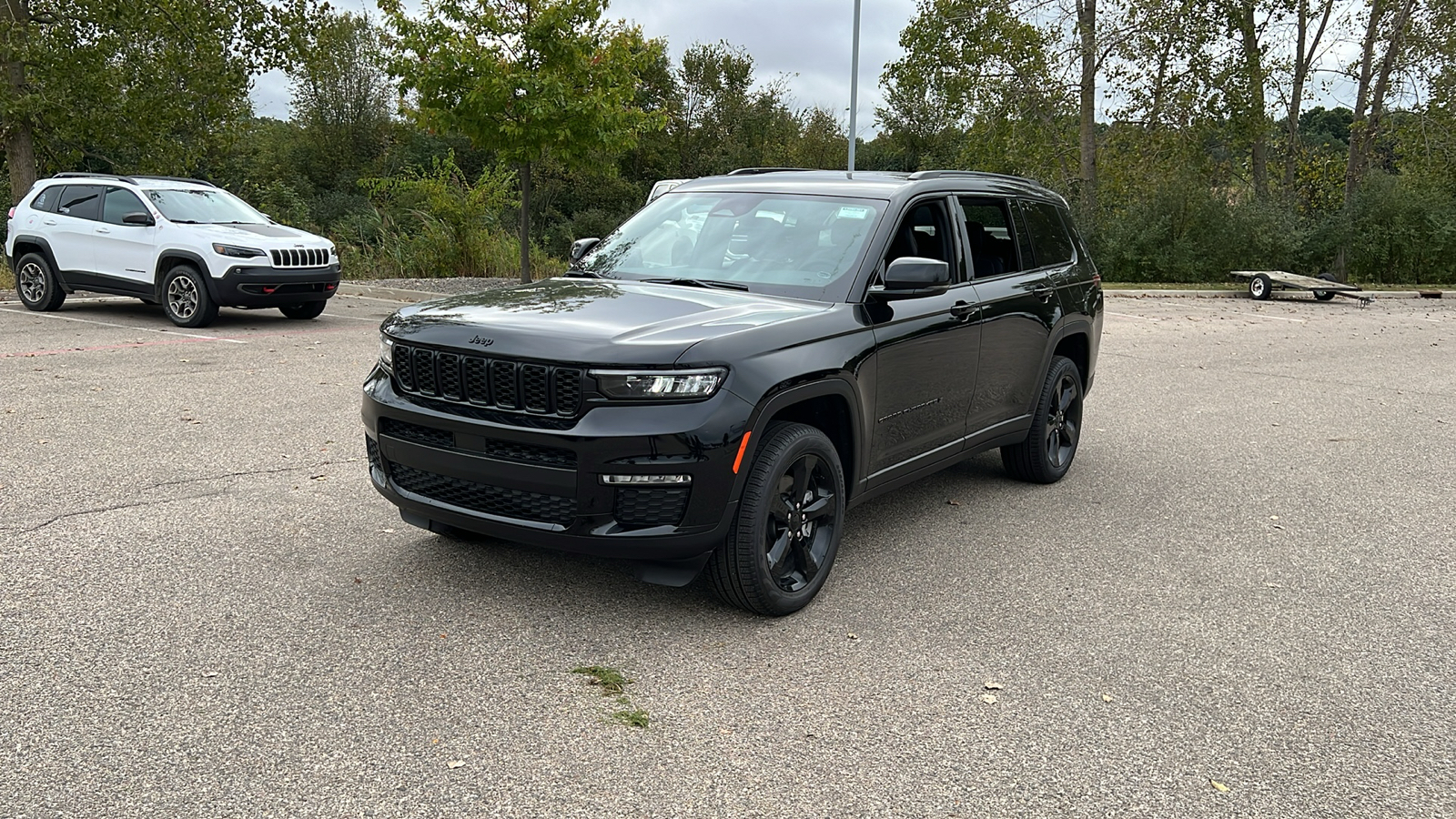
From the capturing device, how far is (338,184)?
52.8 m

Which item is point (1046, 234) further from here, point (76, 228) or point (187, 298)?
point (76, 228)

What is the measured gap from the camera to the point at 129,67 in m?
24.6

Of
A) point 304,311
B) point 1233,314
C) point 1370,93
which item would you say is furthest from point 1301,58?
point 304,311

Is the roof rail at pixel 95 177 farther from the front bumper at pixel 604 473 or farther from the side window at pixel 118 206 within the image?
the front bumper at pixel 604 473

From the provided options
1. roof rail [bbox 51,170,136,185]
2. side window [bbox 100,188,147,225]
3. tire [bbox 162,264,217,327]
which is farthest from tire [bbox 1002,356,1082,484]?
roof rail [bbox 51,170,136,185]

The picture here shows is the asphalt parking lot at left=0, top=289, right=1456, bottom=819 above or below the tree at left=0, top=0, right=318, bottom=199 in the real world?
below

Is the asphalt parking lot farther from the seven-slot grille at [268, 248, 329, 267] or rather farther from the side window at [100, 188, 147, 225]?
the side window at [100, 188, 147, 225]

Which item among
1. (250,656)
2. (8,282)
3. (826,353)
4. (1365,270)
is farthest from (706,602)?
(1365,270)

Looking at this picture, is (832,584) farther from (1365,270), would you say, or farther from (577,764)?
(1365,270)

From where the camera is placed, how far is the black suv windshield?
5070 millimetres

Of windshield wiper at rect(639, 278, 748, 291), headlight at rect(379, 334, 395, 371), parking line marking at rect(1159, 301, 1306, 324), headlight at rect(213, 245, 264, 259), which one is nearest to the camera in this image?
headlight at rect(379, 334, 395, 371)

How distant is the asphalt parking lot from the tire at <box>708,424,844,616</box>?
0.14 m

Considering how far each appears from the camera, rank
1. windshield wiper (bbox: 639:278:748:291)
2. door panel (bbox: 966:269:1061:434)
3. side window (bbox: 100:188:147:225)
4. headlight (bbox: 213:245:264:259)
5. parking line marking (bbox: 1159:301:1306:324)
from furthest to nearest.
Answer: parking line marking (bbox: 1159:301:1306:324), side window (bbox: 100:188:147:225), headlight (bbox: 213:245:264:259), door panel (bbox: 966:269:1061:434), windshield wiper (bbox: 639:278:748:291)

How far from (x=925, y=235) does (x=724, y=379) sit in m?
1.95
